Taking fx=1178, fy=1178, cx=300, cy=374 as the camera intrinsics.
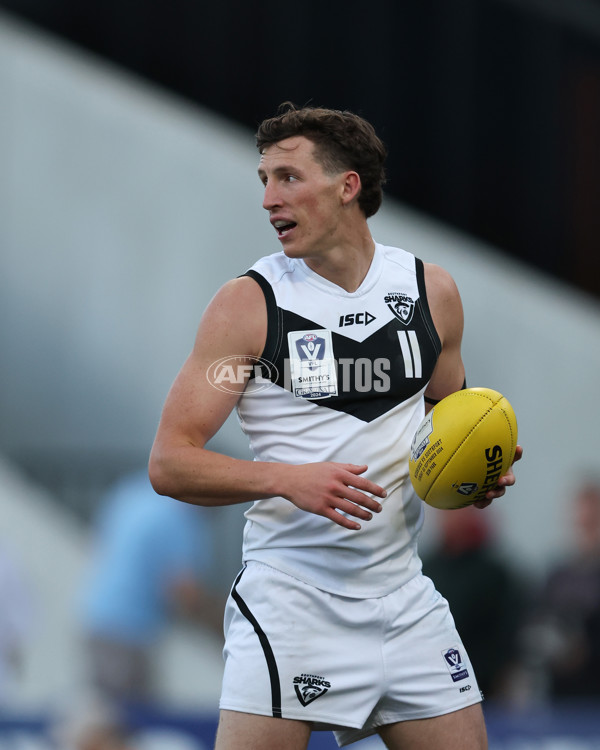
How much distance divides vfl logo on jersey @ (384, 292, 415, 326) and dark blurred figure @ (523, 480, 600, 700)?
3.95 meters

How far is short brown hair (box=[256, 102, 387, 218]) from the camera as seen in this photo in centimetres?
336

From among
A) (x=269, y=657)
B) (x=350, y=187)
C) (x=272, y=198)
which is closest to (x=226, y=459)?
(x=269, y=657)

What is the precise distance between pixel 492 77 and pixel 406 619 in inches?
274

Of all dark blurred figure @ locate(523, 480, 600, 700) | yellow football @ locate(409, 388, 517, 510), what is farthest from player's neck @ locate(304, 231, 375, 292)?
Answer: dark blurred figure @ locate(523, 480, 600, 700)

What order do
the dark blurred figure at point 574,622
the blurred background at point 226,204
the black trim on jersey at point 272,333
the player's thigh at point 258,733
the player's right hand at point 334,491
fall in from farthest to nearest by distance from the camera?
the blurred background at point 226,204 → the dark blurred figure at point 574,622 → the black trim on jersey at point 272,333 → the player's thigh at point 258,733 → the player's right hand at point 334,491

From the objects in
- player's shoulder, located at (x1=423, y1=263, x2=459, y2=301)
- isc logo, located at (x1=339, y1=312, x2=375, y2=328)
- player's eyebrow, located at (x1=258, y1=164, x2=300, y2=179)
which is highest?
player's eyebrow, located at (x1=258, y1=164, x2=300, y2=179)

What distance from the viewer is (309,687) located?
3150mm

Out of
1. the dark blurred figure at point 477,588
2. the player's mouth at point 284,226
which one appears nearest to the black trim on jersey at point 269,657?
the player's mouth at point 284,226

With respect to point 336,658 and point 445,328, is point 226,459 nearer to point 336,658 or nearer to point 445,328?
point 336,658

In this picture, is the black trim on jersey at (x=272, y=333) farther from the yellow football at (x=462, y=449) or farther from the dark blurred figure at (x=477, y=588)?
the dark blurred figure at (x=477, y=588)

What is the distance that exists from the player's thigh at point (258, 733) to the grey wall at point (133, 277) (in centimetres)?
567

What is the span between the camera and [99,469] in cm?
884

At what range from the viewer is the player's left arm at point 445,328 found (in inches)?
137

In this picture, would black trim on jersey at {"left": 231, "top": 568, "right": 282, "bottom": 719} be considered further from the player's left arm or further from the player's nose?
the player's nose
